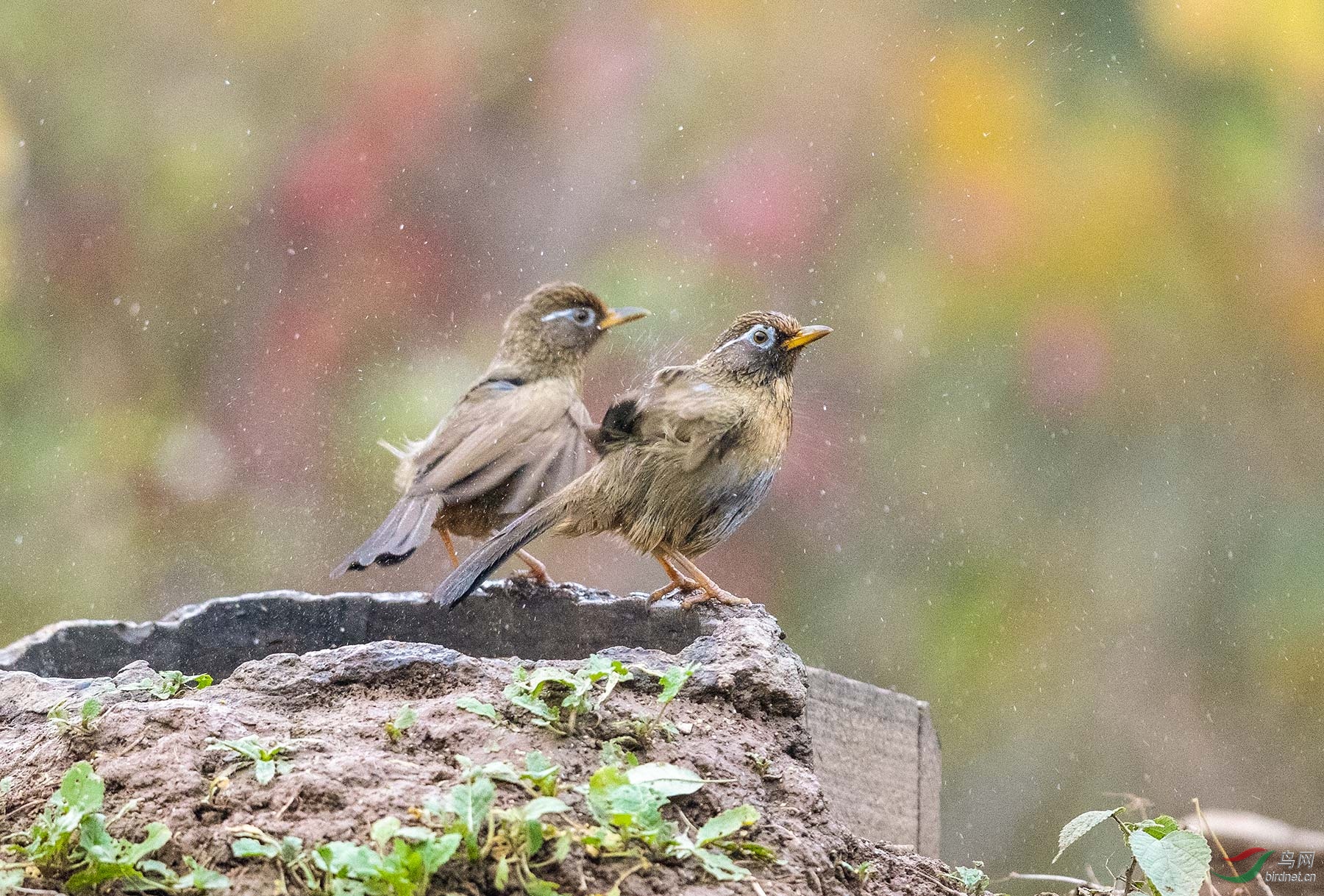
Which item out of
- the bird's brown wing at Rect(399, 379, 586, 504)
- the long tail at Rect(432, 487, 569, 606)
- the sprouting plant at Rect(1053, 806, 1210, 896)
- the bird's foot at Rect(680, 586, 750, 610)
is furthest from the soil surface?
the bird's brown wing at Rect(399, 379, 586, 504)

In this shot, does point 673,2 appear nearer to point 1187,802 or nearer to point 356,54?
point 356,54

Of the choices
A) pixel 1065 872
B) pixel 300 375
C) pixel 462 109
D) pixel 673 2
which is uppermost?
pixel 673 2

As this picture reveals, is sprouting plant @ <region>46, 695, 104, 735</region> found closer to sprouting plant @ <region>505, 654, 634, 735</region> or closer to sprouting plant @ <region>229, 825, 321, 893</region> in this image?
sprouting plant @ <region>229, 825, 321, 893</region>

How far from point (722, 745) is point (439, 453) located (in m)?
1.93

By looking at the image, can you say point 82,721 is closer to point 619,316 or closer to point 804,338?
point 804,338

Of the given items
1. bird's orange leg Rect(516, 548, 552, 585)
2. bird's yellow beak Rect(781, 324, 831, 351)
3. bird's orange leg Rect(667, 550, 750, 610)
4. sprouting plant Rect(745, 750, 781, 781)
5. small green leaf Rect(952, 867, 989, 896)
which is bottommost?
small green leaf Rect(952, 867, 989, 896)

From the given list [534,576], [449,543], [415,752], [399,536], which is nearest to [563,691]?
[415,752]

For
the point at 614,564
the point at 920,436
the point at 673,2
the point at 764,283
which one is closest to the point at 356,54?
the point at 673,2

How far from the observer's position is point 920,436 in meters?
5.41

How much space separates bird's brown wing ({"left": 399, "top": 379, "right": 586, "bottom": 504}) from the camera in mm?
3619

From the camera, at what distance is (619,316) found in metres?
4.30

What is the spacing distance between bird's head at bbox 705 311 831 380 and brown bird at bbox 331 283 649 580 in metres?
0.55

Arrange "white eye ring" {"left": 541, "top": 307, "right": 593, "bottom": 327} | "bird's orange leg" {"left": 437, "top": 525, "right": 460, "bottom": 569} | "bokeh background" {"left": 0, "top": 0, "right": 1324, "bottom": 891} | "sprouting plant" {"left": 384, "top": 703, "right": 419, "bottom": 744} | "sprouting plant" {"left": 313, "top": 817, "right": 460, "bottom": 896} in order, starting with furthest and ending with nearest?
"bokeh background" {"left": 0, "top": 0, "right": 1324, "bottom": 891} → "white eye ring" {"left": 541, "top": 307, "right": 593, "bottom": 327} → "bird's orange leg" {"left": 437, "top": 525, "right": 460, "bottom": 569} → "sprouting plant" {"left": 384, "top": 703, "right": 419, "bottom": 744} → "sprouting plant" {"left": 313, "top": 817, "right": 460, "bottom": 896}

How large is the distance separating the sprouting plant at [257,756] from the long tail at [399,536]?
1.39m
